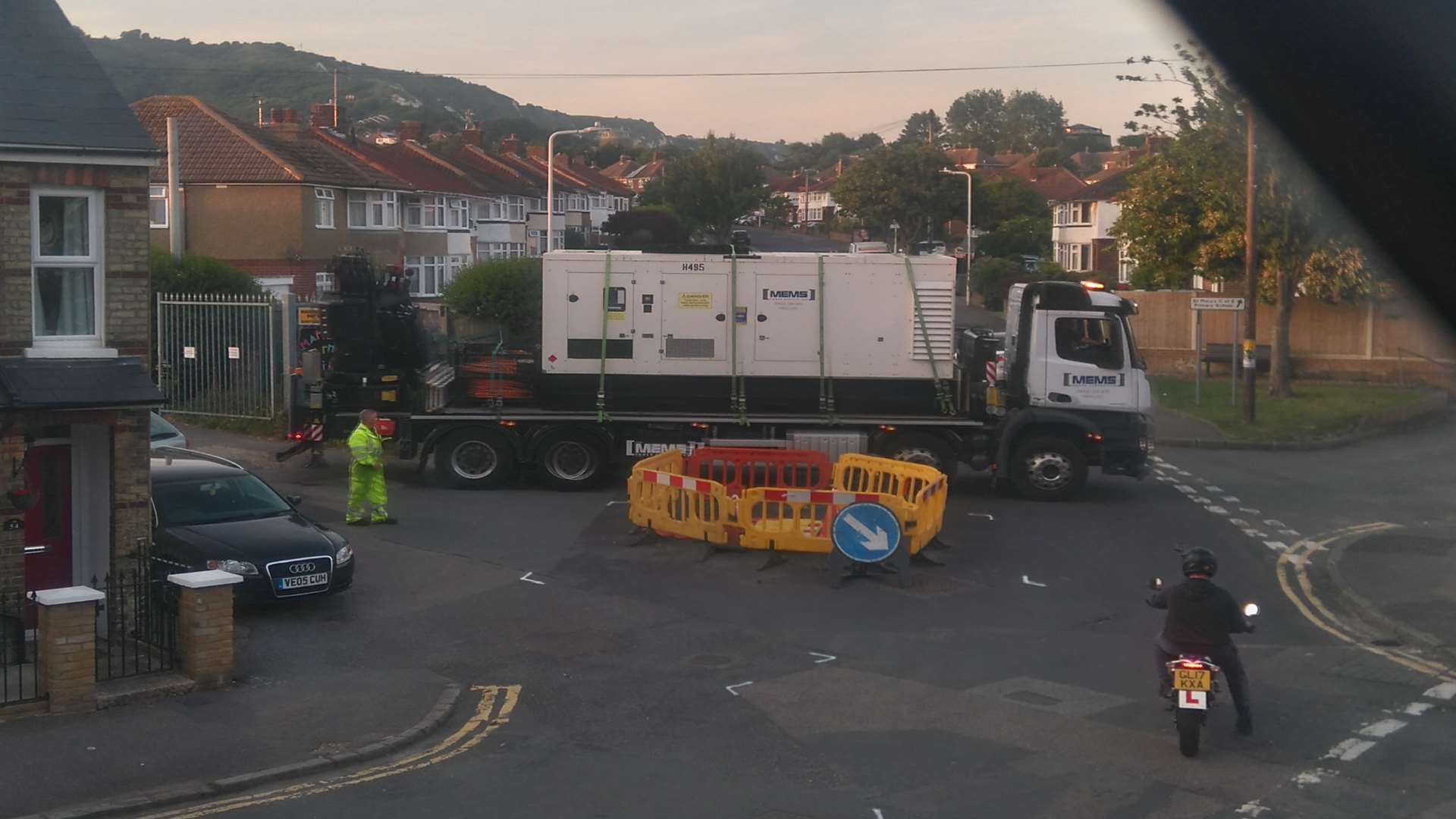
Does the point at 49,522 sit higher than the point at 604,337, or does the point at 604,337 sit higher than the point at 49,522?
the point at 604,337

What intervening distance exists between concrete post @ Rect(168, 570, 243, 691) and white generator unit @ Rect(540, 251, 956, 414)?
9.52 metres

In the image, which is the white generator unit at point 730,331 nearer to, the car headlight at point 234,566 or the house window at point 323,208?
the car headlight at point 234,566

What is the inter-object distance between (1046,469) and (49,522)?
41.1ft

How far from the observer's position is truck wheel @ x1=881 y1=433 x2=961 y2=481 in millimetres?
18938

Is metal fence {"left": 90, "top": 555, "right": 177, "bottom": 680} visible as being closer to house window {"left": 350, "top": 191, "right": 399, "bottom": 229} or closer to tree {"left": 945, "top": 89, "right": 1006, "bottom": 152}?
house window {"left": 350, "top": 191, "right": 399, "bottom": 229}

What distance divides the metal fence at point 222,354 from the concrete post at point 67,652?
1554 centimetres

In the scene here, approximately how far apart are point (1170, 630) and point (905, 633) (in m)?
3.26

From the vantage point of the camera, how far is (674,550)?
15.3 meters

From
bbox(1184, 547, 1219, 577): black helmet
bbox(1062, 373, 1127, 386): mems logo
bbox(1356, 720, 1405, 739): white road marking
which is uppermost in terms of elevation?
bbox(1062, 373, 1127, 386): mems logo

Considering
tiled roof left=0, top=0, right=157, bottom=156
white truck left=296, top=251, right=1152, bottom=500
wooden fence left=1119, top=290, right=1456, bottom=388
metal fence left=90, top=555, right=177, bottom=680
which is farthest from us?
wooden fence left=1119, top=290, right=1456, bottom=388

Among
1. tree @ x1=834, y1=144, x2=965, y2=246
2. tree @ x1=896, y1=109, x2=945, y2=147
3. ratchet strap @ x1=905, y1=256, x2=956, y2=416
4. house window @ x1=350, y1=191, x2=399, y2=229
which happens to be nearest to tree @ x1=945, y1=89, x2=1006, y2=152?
tree @ x1=896, y1=109, x2=945, y2=147

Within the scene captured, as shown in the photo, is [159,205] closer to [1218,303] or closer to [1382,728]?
[1218,303]

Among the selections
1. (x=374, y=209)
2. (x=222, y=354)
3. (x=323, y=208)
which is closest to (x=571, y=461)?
(x=222, y=354)

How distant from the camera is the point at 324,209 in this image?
4147cm
